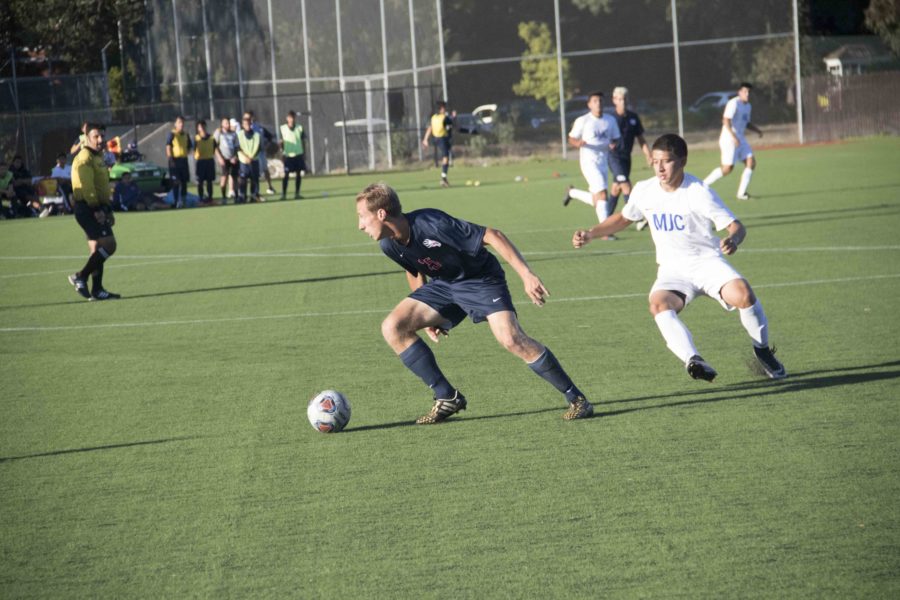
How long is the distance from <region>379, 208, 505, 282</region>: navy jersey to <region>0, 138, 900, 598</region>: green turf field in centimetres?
101

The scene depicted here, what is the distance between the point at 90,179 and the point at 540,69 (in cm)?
3229

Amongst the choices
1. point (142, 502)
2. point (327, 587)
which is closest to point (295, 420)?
point (142, 502)

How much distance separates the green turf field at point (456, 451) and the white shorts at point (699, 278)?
0.66 meters

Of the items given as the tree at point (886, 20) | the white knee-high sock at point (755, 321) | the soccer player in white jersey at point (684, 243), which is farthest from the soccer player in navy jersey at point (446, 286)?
the tree at point (886, 20)

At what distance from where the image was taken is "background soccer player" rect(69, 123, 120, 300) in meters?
14.7

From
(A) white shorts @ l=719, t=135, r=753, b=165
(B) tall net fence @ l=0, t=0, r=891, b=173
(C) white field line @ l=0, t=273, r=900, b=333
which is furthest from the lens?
(B) tall net fence @ l=0, t=0, r=891, b=173

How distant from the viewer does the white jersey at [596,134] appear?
1884cm

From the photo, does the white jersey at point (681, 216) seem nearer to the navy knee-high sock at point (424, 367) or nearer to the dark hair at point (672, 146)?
the dark hair at point (672, 146)

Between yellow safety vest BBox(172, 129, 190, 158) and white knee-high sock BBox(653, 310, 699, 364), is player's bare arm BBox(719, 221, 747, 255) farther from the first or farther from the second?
yellow safety vest BBox(172, 129, 190, 158)

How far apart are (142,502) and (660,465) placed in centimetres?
276

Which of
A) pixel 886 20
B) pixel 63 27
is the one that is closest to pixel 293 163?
pixel 886 20

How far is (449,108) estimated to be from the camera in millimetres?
45812

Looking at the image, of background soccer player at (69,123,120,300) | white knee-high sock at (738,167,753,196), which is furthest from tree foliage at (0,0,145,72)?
background soccer player at (69,123,120,300)

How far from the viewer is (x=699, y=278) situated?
28.2ft
